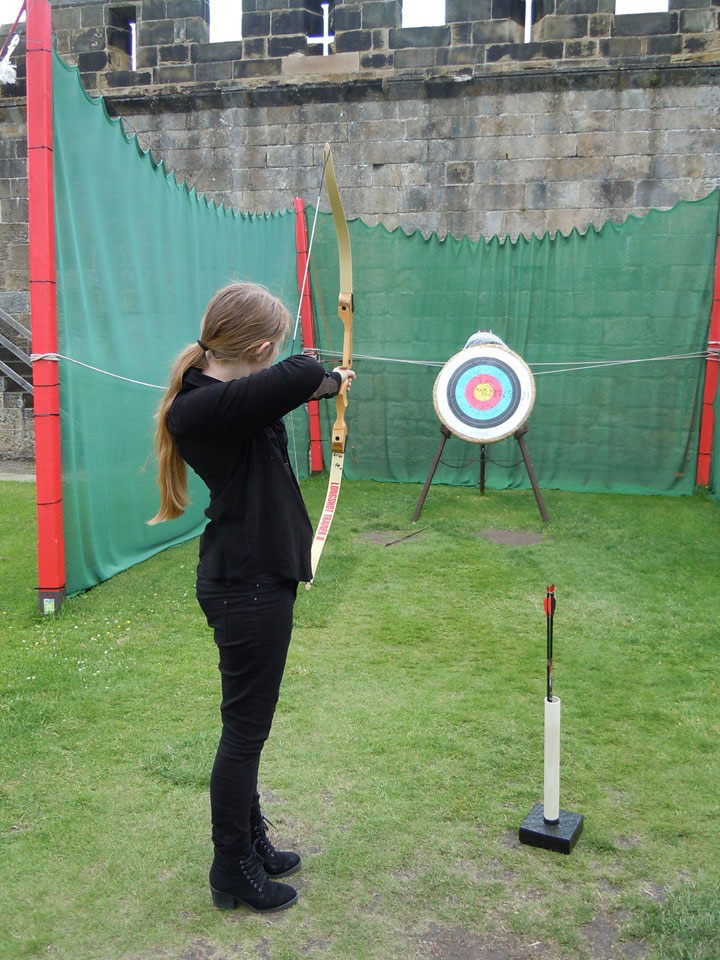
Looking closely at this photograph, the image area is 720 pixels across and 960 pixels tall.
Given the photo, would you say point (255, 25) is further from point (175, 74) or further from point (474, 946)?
point (474, 946)

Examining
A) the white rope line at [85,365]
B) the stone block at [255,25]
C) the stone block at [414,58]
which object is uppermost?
the stone block at [255,25]

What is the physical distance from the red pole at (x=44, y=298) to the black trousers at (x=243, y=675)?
219cm

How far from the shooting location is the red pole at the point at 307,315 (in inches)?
274

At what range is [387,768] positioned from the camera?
247 centimetres

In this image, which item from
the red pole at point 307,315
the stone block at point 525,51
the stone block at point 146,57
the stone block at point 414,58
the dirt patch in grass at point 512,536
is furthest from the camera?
the stone block at point 146,57

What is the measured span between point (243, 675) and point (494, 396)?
4396 millimetres

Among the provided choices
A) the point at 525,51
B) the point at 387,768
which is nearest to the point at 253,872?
the point at 387,768

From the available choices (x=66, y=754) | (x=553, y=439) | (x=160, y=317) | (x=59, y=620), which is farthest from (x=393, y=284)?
(x=66, y=754)

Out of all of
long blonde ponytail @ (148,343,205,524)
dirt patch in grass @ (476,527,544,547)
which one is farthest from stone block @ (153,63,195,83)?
long blonde ponytail @ (148,343,205,524)

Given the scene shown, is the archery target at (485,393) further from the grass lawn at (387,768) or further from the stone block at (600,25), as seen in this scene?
the stone block at (600,25)

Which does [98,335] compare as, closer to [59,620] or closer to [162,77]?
[59,620]

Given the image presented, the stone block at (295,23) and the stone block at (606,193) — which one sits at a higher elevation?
the stone block at (295,23)

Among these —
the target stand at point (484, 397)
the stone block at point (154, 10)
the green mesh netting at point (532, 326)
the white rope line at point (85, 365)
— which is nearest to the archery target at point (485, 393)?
the target stand at point (484, 397)

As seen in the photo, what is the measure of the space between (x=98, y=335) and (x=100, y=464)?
0.61 meters
